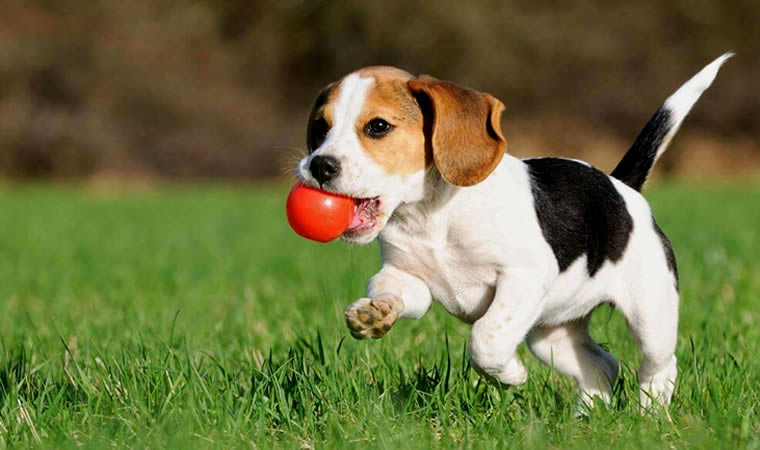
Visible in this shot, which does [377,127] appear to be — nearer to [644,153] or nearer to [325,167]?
[325,167]

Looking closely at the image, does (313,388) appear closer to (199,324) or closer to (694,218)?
(199,324)

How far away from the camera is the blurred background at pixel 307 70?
Answer: 99.9 ft

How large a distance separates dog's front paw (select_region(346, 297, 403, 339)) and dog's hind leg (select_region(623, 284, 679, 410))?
3.92ft

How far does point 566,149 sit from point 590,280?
27.0m

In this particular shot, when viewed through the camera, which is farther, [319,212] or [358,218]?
[358,218]

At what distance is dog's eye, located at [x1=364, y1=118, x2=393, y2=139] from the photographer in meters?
3.66

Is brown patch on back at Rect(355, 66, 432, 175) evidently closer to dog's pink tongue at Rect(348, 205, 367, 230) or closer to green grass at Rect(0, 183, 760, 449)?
dog's pink tongue at Rect(348, 205, 367, 230)

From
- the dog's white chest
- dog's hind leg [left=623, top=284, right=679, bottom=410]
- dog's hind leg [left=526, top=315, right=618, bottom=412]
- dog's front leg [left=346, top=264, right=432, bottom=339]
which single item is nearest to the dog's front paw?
dog's front leg [left=346, top=264, right=432, bottom=339]

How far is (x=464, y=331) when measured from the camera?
5469 millimetres

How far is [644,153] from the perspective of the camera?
4574 mm

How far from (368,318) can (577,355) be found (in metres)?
1.34

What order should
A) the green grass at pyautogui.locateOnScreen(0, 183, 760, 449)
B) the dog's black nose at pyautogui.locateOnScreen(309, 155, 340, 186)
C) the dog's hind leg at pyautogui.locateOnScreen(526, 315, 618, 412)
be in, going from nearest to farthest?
1. the green grass at pyautogui.locateOnScreen(0, 183, 760, 449)
2. the dog's black nose at pyautogui.locateOnScreen(309, 155, 340, 186)
3. the dog's hind leg at pyautogui.locateOnScreen(526, 315, 618, 412)

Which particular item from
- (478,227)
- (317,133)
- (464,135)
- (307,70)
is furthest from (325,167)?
(307,70)

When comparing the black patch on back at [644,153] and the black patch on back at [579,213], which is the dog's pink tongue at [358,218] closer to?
the black patch on back at [579,213]
